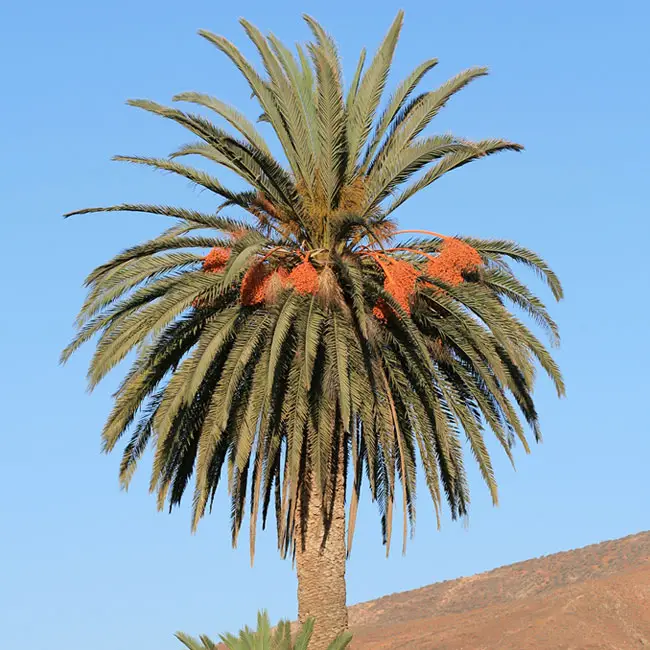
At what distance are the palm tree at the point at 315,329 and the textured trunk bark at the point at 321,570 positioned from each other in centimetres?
3

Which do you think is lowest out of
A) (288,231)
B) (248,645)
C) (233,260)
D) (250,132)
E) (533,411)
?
(248,645)

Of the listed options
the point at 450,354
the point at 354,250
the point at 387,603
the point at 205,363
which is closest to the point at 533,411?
the point at 450,354

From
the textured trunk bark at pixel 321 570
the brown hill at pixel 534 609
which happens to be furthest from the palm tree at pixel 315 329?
the brown hill at pixel 534 609

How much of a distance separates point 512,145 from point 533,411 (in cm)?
462

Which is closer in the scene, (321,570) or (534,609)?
(321,570)

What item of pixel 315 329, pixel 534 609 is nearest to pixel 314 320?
pixel 315 329

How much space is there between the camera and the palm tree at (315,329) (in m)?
19.5

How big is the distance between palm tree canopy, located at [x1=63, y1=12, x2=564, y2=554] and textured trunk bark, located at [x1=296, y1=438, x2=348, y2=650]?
0.29m

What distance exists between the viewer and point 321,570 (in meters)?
19.8

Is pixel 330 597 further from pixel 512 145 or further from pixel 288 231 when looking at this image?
pixel 512 145

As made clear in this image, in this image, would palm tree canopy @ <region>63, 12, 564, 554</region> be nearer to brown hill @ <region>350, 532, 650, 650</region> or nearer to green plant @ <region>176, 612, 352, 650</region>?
green plant @ <region>176, 612, 352, 650</region>

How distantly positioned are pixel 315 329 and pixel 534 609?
48.8 meters

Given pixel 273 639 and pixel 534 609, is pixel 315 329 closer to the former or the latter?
pixel 273 639

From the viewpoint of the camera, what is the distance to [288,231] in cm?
2055
